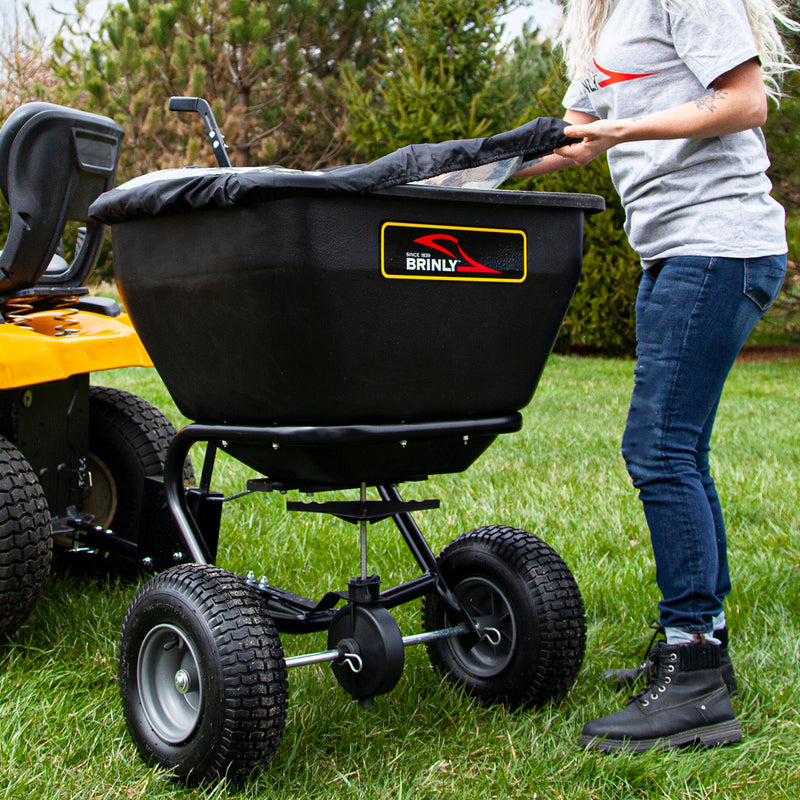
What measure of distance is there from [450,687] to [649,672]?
1.38 ft

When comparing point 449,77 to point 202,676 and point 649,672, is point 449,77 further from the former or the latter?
point 202,676

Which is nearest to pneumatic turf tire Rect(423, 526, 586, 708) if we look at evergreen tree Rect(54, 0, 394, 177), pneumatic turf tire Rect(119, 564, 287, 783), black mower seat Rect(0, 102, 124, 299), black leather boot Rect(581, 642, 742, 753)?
black leather boot Rect(581, 642, 742, 753)

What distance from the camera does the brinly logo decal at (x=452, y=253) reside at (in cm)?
165

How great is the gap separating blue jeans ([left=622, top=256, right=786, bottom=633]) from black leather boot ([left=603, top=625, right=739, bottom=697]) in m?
0.17

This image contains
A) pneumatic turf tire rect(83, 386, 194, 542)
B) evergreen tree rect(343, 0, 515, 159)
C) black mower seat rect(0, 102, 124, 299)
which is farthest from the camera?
evergreen tree rect(343, 0, 515, 159)

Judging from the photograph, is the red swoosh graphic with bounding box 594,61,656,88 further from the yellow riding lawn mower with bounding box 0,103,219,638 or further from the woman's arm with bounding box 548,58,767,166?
the yellow riding lawn mower with bounding box 0,103,219,638

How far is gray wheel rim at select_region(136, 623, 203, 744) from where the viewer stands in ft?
5.94

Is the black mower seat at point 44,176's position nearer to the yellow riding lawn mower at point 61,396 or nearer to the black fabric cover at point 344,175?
the yellow riding lawn mower at point 61,396

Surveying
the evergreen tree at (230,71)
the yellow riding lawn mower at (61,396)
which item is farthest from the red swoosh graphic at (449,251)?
the evergreen tree at (230,71)

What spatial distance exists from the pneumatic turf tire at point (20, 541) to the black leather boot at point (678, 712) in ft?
4.00

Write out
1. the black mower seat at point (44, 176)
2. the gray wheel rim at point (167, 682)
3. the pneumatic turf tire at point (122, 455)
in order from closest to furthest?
the gray wheel rim at point (167, 682), the black mower seat at point (44, 176), the pneumatic turf tire at point (122, 455)

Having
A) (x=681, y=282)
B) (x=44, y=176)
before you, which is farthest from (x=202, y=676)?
(x=44, y=176)

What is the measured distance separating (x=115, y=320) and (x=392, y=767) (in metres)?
1.47

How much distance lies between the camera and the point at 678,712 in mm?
1903
